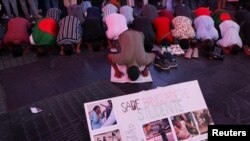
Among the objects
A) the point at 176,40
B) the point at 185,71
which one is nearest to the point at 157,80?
the point at 185,71

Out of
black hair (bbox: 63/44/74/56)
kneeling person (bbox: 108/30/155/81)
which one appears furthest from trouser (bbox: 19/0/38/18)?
kneeling person (bbox: 108/30/155/81)

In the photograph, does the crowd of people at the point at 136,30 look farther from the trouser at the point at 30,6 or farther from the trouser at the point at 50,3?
the trouser at the point at 50,3

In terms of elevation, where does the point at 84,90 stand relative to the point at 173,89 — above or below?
below

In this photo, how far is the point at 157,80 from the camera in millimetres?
2947

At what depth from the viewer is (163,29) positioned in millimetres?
3756

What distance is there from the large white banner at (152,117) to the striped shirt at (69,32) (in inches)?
89.9

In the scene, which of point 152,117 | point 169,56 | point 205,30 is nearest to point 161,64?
point 169,56

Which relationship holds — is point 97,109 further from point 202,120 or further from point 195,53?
point 195,53

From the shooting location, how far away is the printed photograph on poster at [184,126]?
1417 mm

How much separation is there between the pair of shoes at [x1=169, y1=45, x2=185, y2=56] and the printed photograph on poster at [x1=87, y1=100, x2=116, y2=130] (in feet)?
8.12

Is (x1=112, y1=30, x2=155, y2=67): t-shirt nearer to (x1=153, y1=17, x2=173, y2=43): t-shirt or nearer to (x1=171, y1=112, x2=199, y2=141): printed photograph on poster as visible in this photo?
(x1=153, y1=17, x2=173, y2=43): t-shirt

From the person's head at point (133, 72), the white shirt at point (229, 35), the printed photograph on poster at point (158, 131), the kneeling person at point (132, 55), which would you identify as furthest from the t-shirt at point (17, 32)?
the white shirt at point (229, 35)

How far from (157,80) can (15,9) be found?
11.5ft

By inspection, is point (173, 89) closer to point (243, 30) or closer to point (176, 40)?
point (176, 40)
